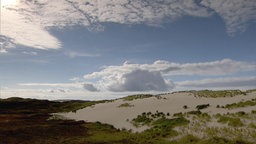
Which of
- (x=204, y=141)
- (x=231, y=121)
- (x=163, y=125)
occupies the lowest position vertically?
(x=204, y=141)

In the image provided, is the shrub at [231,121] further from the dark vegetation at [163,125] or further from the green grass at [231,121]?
the dark vegetation at [163,125]

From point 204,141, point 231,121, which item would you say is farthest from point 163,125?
point 204,141

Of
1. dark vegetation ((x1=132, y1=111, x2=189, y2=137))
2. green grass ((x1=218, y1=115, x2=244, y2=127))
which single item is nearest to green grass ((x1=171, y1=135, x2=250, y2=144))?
dark vegetation ((x1=132, y1=111, x2=189, y2=137))

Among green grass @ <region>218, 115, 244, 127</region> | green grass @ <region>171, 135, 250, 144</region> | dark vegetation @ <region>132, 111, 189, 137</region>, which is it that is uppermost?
green grass @ <region>218, 115, 244, 127</region>

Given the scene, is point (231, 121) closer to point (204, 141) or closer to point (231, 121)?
point (231, 121)

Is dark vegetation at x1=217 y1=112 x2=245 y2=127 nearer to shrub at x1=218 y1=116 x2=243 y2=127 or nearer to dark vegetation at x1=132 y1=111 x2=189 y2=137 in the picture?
shrub at x1=218 y1=116 x2=243 y2=127

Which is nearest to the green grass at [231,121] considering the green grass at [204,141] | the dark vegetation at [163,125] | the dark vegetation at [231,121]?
the dark vegetation at [231,121]

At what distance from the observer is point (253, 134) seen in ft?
93.2

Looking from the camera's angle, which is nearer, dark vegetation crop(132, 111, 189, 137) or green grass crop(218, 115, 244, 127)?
green grass crop(218, 115, 244, 127)

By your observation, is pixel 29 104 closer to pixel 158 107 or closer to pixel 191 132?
pixel 158 107

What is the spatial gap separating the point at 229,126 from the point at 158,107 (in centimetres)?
2724

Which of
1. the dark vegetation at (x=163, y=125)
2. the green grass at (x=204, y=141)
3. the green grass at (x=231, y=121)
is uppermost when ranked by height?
the green grass at (x=231, y=121)

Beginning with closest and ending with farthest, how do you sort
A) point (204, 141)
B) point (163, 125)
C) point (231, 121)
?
point (204, 141) < point (231, 121) < point (163, 125)

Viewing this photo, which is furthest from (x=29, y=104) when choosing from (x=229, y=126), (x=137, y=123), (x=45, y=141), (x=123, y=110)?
(x=229, y=126)
